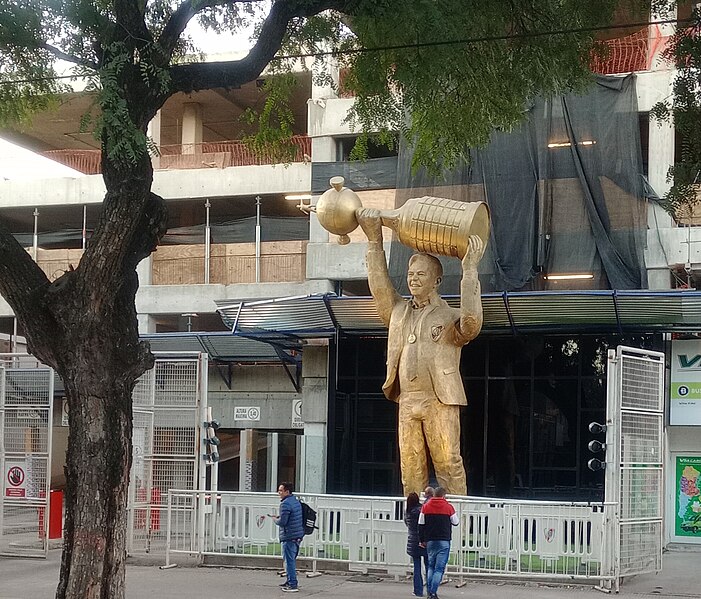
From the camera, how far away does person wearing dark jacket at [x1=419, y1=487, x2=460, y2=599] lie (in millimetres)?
13719

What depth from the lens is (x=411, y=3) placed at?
426 inches

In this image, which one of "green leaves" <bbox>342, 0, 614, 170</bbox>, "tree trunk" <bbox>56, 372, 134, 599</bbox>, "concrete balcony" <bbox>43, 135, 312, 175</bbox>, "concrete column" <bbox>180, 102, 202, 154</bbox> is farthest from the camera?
"concrete column" <bbox>180, 102, 202, 154</bbox>

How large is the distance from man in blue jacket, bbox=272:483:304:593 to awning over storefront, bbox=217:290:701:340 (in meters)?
7.42

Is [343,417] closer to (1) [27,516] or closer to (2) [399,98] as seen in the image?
(1) [27,516]

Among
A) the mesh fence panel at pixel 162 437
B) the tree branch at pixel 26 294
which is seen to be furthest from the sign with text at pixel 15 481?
the tree branch at pixel 26 294

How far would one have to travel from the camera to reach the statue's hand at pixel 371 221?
18.4 metres

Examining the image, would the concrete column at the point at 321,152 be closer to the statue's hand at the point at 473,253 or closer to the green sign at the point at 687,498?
the green sign at the point at 687,498

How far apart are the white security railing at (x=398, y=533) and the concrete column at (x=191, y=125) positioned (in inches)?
668

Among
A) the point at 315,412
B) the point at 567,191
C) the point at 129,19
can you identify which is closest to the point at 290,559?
the point at 129,19

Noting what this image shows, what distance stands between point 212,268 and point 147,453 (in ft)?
42.6

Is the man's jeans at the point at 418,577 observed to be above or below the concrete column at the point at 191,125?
below

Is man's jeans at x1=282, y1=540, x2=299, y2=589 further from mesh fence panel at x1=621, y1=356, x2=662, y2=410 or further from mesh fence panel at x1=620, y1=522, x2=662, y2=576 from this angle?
mesh fence panel at x1=621, y1=356, x2=662, y2=410

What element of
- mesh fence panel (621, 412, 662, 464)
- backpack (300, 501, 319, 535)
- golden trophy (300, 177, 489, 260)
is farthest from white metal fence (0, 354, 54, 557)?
mesh fence panel (621, 412, 662, 464)

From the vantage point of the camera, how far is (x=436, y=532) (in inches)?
539
